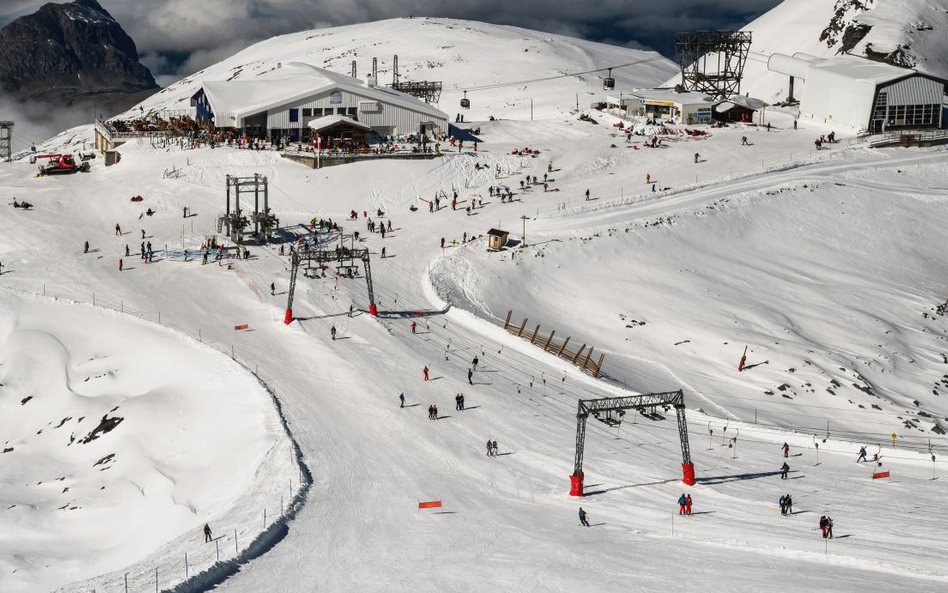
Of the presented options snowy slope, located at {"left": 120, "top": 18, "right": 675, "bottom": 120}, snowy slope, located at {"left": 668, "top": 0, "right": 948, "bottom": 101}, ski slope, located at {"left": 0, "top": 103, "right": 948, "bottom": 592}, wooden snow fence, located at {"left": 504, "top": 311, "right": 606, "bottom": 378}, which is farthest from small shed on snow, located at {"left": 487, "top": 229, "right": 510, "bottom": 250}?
snowy slope, located at {"left": 668, "top": 0, "right": 948, "bottom": 101}

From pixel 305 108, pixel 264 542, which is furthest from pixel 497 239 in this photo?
pixel 264 542

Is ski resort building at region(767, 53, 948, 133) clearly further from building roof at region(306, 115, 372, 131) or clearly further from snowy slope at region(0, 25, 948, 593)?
building roof at region(306, 115, 372, 131)

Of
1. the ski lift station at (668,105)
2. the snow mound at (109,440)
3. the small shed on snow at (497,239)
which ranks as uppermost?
the ski lift station at (668,105)

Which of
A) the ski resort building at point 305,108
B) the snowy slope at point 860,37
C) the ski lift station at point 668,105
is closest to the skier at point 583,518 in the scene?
the ski resort building at point 305,108

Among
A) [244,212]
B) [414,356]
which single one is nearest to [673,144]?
[244,212]

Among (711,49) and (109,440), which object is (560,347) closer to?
(109,440)

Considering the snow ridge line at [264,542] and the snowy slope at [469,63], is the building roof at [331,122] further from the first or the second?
the snow ridge line at [264,542]

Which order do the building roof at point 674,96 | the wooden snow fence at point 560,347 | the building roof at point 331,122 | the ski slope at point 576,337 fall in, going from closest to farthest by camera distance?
the ski slope at point 576,337 → the wooden snow fence at point 560,347 → the building roof at point 331,122 → the building roof at point 674,96
